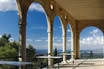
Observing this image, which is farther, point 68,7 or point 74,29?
point 74,29

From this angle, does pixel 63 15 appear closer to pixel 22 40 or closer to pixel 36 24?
pixel 22 40

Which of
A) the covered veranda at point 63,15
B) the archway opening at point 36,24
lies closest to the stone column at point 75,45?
the covered veranda at point 63,15

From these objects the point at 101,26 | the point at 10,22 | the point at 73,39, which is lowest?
the point at 73,39


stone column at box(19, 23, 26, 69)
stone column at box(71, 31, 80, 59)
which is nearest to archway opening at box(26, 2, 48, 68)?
stone column at box(71, 31, 80, 59)

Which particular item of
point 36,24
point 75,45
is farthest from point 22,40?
point 36,24

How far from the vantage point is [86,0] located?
1109 cm

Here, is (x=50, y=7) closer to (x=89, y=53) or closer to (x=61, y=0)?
(x=61, y=0)

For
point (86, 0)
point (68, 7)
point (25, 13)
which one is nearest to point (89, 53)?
point (68, 7)

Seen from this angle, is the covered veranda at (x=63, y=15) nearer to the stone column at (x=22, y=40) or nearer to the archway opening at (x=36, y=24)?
the stone column at (x=22, y=40)

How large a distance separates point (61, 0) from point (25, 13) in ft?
14.6

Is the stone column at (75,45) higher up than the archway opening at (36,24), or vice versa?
the archway opening at (36,24)

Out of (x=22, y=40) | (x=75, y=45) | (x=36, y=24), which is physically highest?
(x=36, y=24)

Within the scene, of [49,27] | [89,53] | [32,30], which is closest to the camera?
[49,27]

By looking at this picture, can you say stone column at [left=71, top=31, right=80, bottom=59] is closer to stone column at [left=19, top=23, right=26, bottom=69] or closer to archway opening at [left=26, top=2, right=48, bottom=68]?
stone column at [left=19, top=23, right=26, bottom=69]
